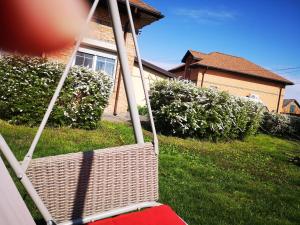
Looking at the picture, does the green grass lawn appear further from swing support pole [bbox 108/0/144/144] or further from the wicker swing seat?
swing support pole [bbox 108/0/144/144]

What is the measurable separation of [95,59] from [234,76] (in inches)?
917

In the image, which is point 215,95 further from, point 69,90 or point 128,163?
point 128,163

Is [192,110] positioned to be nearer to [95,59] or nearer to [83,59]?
[95,59]

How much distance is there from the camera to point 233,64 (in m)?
35.1

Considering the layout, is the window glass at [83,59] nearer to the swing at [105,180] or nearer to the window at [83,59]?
the window at [83,59]

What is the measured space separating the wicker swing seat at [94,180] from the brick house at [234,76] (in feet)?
98.3

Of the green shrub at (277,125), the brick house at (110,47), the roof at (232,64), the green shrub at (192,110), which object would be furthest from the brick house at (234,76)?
the green shrub at (192,110)

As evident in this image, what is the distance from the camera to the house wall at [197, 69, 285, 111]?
32.0 m

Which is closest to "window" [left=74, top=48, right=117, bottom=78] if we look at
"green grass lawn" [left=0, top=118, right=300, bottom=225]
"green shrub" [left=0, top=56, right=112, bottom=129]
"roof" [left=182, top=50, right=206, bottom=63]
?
"green shrub" [left=0, top=56, right=112, bottom=129]

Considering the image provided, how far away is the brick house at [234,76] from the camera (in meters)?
32.0

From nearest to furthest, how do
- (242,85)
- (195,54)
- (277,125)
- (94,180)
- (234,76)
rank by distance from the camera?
1. (94,180)
2. (277,125)
3. (234,76)
4. (242,85)
5. (195,54)

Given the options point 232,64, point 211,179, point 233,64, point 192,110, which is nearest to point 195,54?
point 232,64

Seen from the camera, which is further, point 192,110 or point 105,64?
point 105,64

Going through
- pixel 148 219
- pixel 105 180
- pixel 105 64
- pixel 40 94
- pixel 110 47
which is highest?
pixel 110 47
